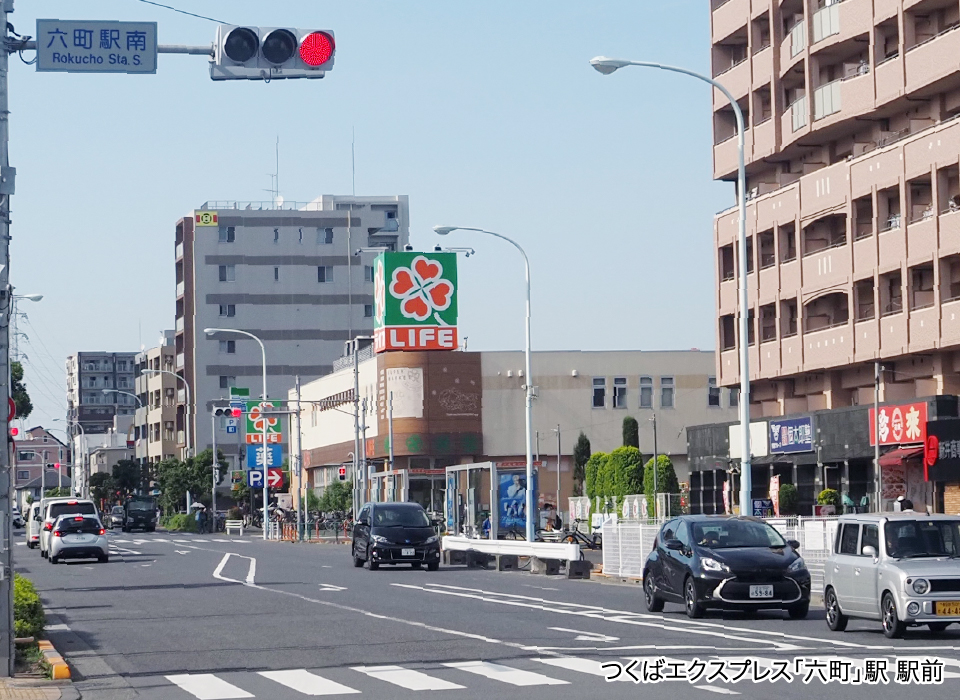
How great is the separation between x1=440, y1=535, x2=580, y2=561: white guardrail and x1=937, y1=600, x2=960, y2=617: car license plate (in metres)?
18.8

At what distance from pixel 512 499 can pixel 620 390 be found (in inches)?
1849

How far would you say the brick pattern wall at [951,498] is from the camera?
1801 inches

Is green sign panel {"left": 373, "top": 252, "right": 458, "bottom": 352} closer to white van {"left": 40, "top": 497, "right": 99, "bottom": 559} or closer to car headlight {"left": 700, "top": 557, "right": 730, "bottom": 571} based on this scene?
white van {"left": 40, "top": 497, "right": 99, "bottom": 559}

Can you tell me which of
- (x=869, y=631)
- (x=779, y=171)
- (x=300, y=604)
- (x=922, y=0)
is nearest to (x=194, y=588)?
(x=300, y=604)

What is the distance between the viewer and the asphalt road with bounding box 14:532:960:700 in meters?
14.5

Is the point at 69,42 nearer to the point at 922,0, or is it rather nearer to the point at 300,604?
the point at 300,604

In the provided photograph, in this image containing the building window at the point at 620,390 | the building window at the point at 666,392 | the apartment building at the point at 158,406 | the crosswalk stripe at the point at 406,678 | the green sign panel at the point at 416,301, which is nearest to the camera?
the crosswalk stripe at the point at 406,678

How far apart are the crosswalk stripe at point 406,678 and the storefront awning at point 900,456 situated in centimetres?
3245

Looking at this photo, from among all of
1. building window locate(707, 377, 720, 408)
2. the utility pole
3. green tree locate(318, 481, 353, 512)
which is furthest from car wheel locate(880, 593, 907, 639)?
building window locate(707, 377, 720, 408)

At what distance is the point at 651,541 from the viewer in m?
33.0

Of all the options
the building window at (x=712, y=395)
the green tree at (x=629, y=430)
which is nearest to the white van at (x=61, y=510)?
the green tree at (x=629, y=430)

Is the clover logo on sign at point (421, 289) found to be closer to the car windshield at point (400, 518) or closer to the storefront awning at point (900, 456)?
the storefront awning at point (900, 456)

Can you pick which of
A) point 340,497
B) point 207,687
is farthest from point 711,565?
point 340,497

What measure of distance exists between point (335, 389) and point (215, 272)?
121ft
